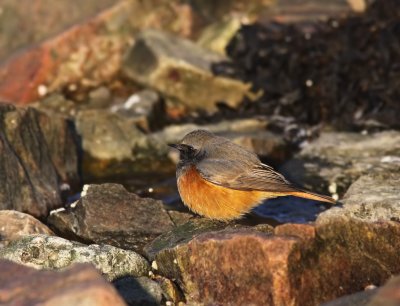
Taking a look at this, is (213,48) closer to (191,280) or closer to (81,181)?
(81,181)

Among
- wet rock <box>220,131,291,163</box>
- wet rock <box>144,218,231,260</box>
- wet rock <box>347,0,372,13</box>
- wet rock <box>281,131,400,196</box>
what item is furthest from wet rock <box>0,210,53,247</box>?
wet rock <box>347,0,372,13</box>

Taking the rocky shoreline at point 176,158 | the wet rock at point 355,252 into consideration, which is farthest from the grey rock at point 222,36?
the wet rock at point 355,252

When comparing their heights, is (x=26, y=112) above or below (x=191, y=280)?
above

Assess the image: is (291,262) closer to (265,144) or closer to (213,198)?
(213,198)

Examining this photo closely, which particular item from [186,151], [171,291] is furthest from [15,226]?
[171,291]

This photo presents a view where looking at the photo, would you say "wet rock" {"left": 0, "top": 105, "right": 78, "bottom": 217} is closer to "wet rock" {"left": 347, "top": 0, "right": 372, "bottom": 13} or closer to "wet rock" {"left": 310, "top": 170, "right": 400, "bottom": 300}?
"wet rock" {"left": 310, "top": 170, "right": 400, "bottom": 300}

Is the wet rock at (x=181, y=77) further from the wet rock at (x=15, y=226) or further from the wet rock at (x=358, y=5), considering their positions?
the wet rock at (x=15, y=226)

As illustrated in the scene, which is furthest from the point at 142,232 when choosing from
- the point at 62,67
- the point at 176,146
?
the point at 62,67
